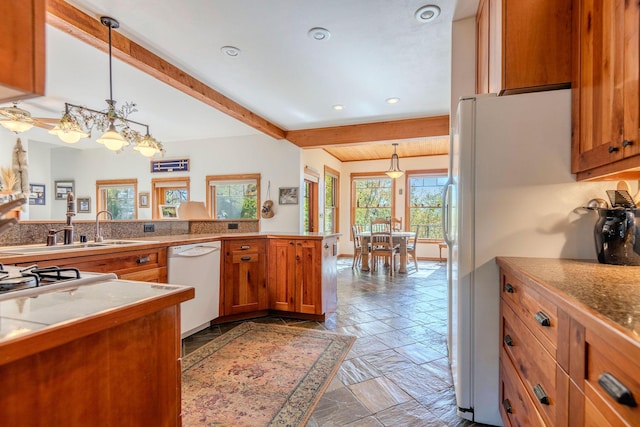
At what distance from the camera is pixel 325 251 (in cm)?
321

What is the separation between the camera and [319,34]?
Result: 2531 mm

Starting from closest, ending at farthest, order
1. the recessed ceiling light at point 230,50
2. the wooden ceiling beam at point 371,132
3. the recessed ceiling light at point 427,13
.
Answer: the recessed ceiling light at point 427,13, the recessed ceiling light at point 230,50, the wooden ceiling beam at point 371,132

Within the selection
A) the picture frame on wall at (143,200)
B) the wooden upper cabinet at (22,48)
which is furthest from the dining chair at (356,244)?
the wooden upper cabinet at (22,48)

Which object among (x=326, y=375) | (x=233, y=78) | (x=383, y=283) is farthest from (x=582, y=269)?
(x=383, y=283)

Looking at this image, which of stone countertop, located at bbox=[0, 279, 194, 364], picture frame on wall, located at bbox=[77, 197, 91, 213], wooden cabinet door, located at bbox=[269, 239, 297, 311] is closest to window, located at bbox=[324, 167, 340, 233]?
Answer: wooden cabinet door, located at bbox=[269, 239, 297, 311]

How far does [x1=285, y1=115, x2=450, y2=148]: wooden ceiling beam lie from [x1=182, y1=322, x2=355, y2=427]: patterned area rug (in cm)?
325

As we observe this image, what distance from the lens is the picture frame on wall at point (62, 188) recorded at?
6805 millimetres

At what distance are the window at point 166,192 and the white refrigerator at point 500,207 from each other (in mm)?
5786

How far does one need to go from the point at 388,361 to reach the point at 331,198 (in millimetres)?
5741

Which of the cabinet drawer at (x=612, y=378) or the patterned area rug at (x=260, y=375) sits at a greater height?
the cabinet drawer at (x=612, y=378)

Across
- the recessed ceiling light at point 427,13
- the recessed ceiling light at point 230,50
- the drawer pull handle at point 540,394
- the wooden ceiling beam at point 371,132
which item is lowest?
the drawer pull handle at point 540,394

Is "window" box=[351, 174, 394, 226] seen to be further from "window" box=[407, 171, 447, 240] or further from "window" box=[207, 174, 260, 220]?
"window" box=[207, 174, 260, 220]

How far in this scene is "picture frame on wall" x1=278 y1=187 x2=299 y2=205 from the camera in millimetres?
5438

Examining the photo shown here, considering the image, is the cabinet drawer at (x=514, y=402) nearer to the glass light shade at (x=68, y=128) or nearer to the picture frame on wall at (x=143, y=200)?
the glass light shade at (x=68, y=128)
